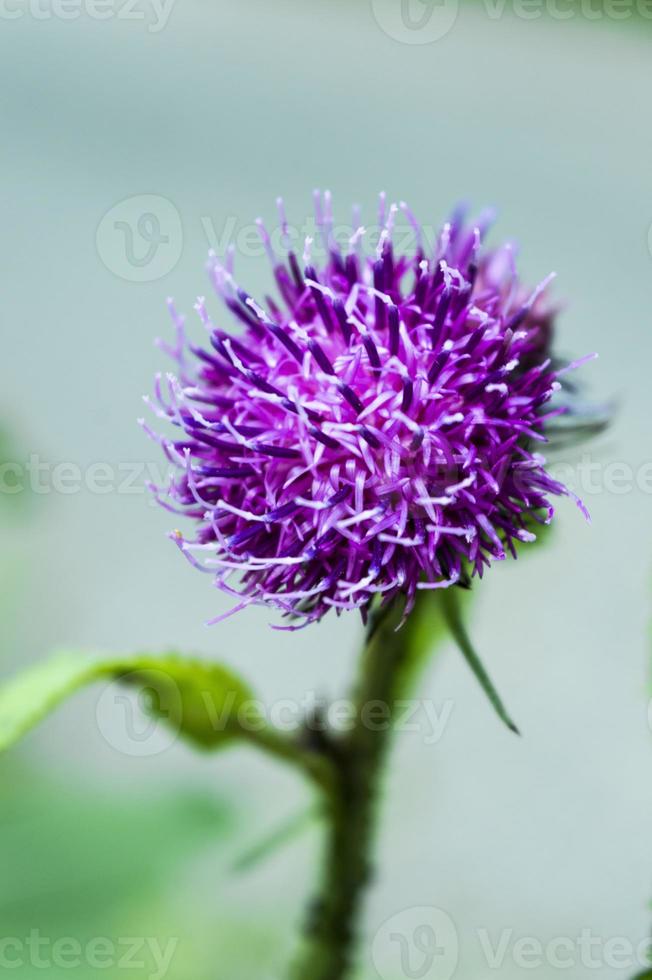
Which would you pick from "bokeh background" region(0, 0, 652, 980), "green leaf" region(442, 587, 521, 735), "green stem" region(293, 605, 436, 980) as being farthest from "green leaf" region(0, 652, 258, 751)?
"bokeh background" region(0, 0, 652, 980)

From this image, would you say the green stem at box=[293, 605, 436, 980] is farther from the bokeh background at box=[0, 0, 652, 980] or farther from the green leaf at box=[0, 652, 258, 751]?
the bokeh background at box=[0, 0, 652, 980]

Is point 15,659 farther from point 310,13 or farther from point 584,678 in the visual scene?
point 310,13

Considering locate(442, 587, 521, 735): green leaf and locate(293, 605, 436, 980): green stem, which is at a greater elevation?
locate(442, 587, 521, 735): green leaf

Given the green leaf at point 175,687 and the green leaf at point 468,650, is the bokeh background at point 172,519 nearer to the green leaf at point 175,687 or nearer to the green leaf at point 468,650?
the green leaf at point 175,687

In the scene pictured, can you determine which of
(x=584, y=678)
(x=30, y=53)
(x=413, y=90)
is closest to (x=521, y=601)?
(x=584, y=678)

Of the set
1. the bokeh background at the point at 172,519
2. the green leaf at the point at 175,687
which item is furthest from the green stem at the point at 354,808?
the bokeh background at the point at 172,519

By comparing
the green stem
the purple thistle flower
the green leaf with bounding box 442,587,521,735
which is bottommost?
the green stem

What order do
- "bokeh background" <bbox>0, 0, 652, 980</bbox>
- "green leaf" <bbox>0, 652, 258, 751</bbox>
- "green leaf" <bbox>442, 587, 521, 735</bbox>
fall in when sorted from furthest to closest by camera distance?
"bokeh background" <bbox>0, 0, 652, 980</bbox>, "green leaf" <bbox>0, 652, 258, 751</bbox>, "green leaf" <bbox>442, 587, 521, 735</bbox>
